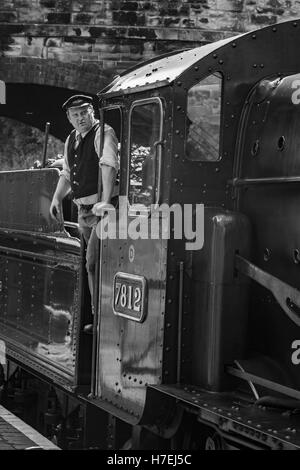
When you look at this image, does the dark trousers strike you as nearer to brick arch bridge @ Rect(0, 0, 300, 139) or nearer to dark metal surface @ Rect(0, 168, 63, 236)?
dark metal surface @ Rect(0, 168, 63, 236)

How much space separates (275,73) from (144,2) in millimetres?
14744

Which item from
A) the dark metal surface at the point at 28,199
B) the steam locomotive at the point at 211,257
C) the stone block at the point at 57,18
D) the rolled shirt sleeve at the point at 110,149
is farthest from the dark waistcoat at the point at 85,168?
the stone block at the point at 57,18

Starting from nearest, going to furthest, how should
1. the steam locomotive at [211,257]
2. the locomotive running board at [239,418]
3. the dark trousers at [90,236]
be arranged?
1. the locomotive running board at [239,418]
2. the steam locomotive at [211,257]
3. the dark trousers at [90,236]

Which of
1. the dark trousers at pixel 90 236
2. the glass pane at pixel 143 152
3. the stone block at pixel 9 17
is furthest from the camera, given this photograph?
the stone block at pixel 9 17

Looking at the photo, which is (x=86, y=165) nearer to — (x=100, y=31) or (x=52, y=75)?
(x=52, y=75)

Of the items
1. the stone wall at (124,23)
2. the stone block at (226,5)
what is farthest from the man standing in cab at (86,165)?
the stone block at (226,5)

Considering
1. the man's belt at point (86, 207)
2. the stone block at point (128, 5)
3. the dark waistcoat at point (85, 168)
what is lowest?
the man's belt at point (86, 207)

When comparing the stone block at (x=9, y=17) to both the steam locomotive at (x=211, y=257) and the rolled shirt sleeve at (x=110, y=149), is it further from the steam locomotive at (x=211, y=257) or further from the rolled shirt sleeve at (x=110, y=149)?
the steam locomotive at (x=211, y=257)

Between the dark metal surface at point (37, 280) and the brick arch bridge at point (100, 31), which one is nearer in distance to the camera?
the dark metal surface at point (37, 280)

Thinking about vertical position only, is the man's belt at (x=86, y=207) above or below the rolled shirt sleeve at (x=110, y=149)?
below

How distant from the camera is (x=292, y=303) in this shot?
5.26 meters

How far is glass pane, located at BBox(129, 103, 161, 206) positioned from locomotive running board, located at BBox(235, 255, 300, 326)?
807mm

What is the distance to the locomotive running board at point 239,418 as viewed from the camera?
471cm

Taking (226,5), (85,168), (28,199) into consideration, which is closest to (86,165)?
(85,168)
